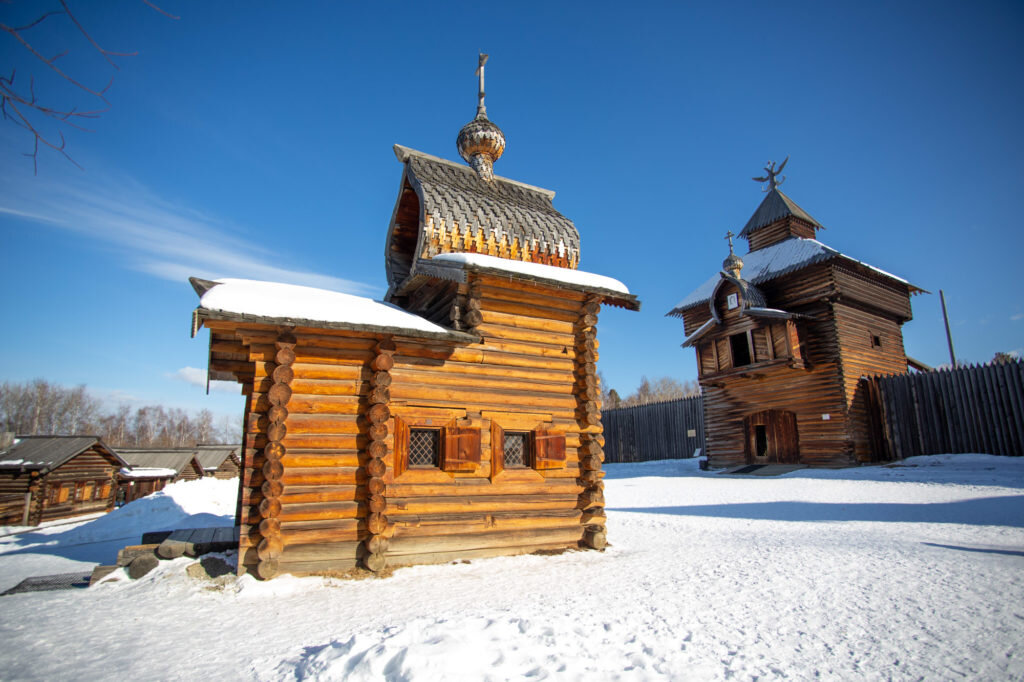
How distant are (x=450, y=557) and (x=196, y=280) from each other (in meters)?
5.75

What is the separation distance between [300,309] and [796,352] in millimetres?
19530

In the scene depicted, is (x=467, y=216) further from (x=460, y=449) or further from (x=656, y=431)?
(x=656, y=431)

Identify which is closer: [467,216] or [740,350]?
[467,216]

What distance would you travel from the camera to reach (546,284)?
31.6 feet

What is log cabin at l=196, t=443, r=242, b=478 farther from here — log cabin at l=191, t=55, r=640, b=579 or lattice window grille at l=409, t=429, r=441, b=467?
lattice window grille at l=409, t=429, r=441, b=467

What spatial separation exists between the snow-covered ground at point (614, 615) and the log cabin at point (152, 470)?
105 feet

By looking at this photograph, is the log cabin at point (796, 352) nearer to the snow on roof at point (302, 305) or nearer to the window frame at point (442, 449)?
the window frame at point (442, 449)

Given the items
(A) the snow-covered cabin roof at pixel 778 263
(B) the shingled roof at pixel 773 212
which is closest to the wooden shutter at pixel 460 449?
(A) the snow-covered cabin roof at pixel 778 263

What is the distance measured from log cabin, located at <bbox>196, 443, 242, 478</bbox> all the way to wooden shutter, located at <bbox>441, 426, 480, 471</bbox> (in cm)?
4677

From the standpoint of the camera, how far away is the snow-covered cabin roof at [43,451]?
28044 millimetres

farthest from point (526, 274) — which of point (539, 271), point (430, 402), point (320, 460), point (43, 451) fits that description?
point (43, 451)

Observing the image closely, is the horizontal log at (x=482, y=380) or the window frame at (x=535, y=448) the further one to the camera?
the window frame at (x=535, y=448)

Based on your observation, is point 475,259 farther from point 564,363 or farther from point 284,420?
point 284,420

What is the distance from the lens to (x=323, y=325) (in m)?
7.71
